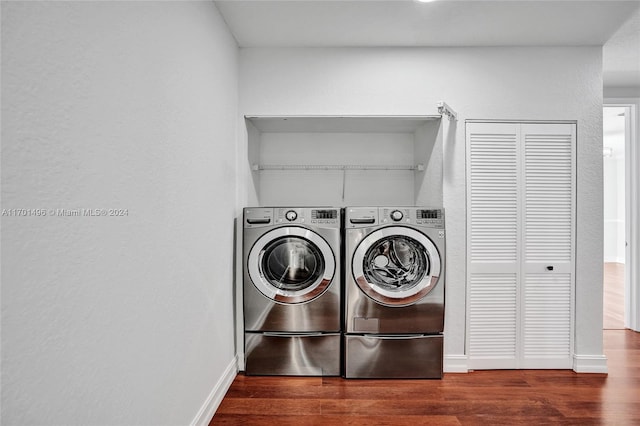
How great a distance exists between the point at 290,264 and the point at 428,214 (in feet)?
3.51

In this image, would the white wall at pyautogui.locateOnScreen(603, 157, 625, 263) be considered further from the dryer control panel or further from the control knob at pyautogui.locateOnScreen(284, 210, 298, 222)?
the control knob at pyautogui.locateOnScreen(284, 210, 298, 222)

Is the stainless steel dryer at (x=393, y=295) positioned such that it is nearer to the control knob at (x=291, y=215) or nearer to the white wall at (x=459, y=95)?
the white wall at (x=459, y=95)

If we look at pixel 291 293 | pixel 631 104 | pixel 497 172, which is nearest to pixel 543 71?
pixel 497 172

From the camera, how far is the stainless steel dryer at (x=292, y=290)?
272cm

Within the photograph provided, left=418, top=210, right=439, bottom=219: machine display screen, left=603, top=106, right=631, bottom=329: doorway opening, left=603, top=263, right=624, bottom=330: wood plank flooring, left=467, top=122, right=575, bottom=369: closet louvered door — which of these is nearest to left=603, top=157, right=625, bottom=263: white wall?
left=603, top=106, right=631, bottom=329: doorway opening

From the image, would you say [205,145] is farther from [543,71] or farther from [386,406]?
[543,71]

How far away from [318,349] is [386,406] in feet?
2.06

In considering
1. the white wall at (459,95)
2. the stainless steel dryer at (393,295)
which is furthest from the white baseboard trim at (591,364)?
the stainless steel dryer at (393,295)

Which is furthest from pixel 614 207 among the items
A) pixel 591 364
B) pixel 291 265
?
pixel 291 265

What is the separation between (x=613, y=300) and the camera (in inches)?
199

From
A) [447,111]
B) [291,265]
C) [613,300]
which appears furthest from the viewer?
[613,300]

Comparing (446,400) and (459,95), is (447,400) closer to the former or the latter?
(446,400)

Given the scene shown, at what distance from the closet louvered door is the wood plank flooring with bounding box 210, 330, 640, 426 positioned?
22 centimetres

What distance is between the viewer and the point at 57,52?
99 centimetres
